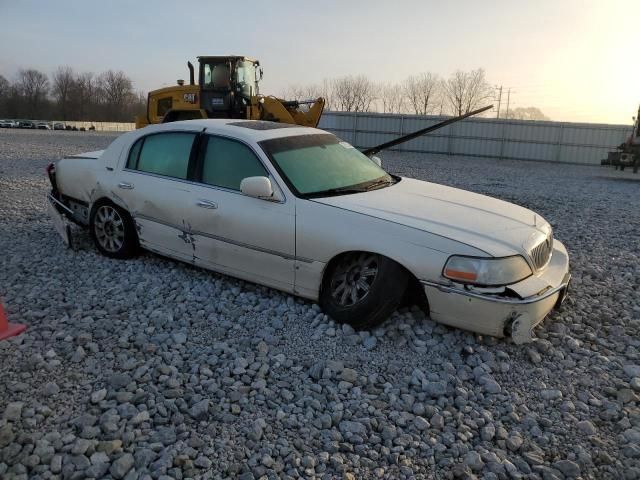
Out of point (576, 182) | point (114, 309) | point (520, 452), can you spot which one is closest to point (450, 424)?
point (520, 452)

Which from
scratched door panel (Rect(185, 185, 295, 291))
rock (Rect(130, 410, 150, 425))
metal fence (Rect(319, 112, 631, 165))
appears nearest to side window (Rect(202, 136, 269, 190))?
scratched door panel (Rect(185, 185, 295, 291))

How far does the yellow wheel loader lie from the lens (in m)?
15.0

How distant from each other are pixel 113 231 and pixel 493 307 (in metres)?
3.81

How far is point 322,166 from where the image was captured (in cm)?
441

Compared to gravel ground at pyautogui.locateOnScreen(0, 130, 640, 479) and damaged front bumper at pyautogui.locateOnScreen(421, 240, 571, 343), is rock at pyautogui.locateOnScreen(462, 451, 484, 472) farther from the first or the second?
damaged front bumper at pyautogui.locateOnScreen(421, 240, 571, 343)

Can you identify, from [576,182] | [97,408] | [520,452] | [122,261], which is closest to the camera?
[520,452]

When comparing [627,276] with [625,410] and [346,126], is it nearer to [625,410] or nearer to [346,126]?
[625,410]

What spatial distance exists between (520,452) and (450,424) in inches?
14.8

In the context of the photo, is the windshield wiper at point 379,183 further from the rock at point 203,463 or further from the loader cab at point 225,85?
the loader cab at point 225,85

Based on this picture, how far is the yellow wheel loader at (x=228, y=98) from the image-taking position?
15023mm

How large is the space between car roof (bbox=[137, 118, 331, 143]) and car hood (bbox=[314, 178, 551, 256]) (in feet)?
3.18

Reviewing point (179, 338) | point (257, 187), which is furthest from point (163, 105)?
point (179, 338)

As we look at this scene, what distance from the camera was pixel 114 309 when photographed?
13.1 ft

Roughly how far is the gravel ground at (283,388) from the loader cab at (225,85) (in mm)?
11207
